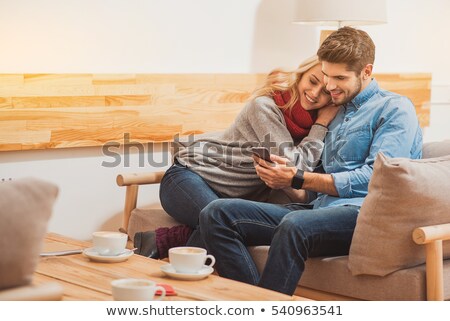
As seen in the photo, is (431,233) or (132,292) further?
(431,233)

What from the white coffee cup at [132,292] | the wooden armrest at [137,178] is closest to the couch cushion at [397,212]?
the white coffee cup at [132,292]

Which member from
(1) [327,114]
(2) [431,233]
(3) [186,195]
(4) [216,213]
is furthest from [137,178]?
(2) [431,233]

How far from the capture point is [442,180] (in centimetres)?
260

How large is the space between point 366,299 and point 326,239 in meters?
0.24

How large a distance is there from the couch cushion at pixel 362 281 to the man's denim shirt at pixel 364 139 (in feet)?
0.95

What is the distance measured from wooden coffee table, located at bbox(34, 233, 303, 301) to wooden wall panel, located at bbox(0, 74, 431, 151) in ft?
4.21

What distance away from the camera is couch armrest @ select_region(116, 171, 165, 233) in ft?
11.5

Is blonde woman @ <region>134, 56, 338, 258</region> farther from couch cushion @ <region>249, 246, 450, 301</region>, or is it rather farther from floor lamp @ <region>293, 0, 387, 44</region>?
floor lamp @ <region>293, 0, 387, 44</region>

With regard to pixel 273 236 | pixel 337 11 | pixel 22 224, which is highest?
pixel 337 11

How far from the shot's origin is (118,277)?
208 cm

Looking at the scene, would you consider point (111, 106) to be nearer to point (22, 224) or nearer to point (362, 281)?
point (362, 281)

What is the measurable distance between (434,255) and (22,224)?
1.58 metres

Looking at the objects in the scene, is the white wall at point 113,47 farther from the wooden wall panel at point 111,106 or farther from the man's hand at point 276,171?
the man's hand at point 276,171

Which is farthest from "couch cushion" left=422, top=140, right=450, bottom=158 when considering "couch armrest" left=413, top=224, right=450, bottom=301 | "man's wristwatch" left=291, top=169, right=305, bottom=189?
"couch armrest" left=413, top=224, right=450, bottom=301
